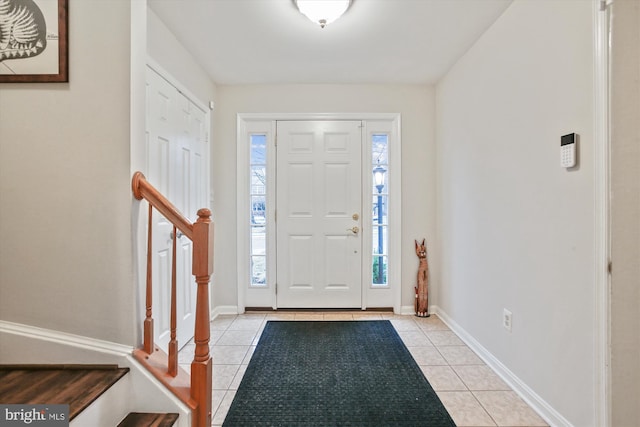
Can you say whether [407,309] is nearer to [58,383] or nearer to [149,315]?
[149,315]

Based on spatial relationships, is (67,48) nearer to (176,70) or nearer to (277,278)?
(176,70)

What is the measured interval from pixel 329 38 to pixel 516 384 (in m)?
2.61

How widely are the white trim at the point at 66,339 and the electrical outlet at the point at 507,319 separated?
2080 mm

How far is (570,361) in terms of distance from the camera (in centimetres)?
144

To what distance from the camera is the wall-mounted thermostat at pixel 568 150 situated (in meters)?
1.40

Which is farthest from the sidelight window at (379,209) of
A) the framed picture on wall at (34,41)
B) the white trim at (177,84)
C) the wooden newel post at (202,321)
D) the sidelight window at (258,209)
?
the framed picture on wall at (34,41)

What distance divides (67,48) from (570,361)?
266 cm

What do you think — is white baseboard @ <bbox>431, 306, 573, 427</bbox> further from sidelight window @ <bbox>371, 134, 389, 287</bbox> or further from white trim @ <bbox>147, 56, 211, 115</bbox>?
white trim @ <bbox>147, 56, 211, 115</bbox>

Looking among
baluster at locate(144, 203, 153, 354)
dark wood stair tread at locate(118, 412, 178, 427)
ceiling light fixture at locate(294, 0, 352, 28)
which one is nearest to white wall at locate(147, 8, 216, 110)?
ceiling light fixture at locate(294, 0, 352, 28)

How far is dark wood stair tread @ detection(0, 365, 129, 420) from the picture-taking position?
1.10 m

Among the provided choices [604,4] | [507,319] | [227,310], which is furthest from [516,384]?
[227,310]

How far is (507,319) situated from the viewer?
6.38 feet

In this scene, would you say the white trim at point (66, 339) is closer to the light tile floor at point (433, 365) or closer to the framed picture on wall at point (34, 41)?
the light tile floor at point (433, 365)

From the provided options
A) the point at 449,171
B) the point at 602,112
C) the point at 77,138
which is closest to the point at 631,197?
the point at 602,112
